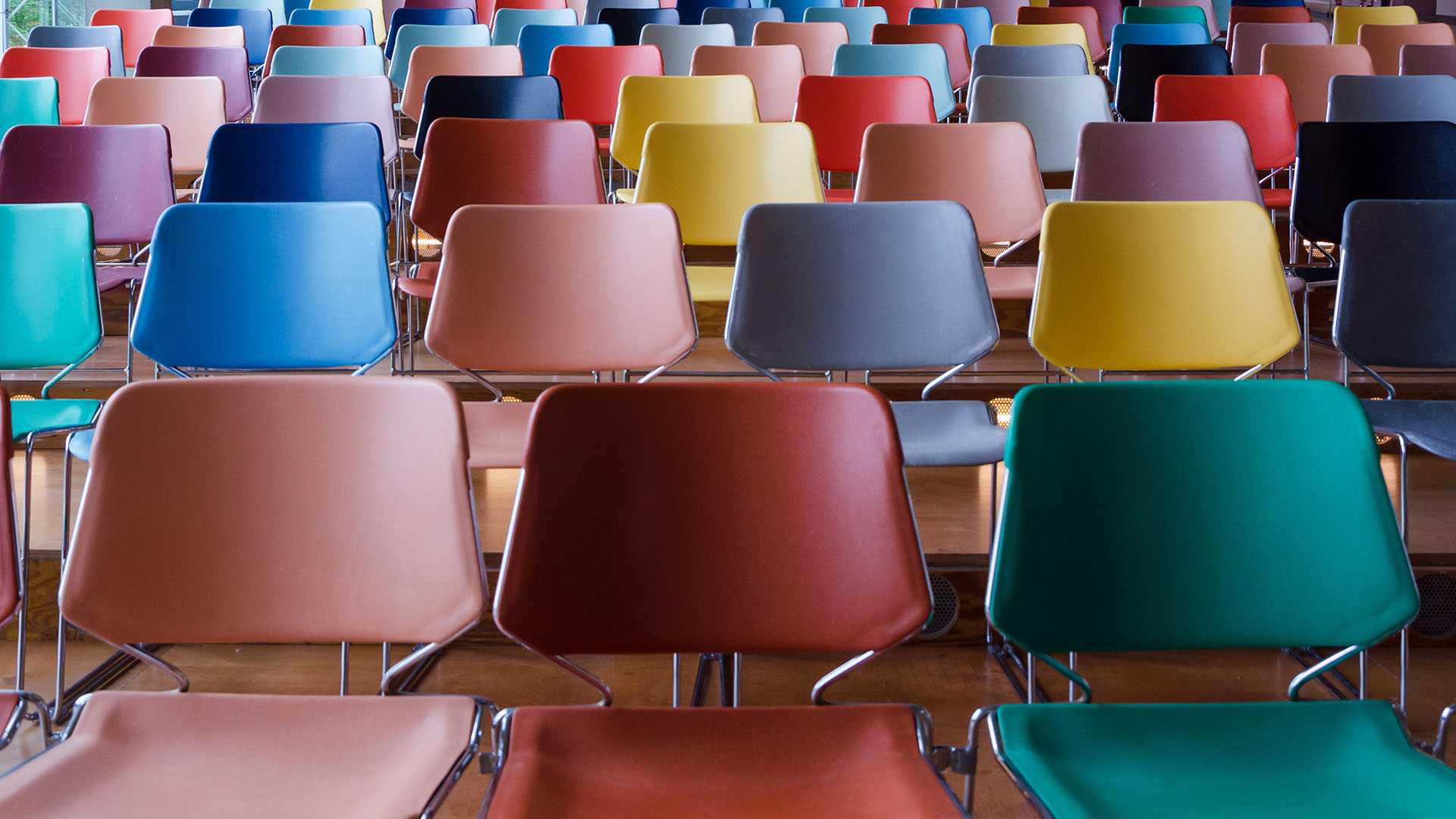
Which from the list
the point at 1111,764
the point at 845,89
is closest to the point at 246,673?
the point at 1111,764

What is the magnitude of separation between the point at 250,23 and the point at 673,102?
409 cm

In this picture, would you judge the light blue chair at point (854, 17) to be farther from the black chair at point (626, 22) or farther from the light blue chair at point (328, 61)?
the light blue chair at point (328, 61)

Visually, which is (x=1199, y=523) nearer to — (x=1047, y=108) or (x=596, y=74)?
(x=1047, y=108)

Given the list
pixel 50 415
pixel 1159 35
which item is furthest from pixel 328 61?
pixel 1159 35

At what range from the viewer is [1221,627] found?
1782mm

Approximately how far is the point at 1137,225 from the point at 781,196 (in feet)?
3.74

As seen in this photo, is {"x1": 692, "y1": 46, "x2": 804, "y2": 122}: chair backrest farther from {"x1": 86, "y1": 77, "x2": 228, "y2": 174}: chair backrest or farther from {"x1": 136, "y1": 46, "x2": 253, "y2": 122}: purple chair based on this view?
{"x1": 136, "y1": 46, "x2": 253, "y2": 122}: purple chair

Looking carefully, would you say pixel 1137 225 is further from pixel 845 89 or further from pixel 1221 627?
pixel 845 89

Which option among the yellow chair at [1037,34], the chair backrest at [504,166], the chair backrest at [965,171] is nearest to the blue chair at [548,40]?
the yellow chair at [1037,34]

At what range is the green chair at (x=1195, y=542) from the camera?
5.78ft

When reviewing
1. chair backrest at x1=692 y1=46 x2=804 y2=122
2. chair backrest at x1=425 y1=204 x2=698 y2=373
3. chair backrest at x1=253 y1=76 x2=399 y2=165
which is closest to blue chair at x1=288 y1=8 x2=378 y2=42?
chair backrest at x1=253 y1=76 x2=399 y2=165

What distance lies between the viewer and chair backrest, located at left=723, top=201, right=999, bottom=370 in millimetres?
2906

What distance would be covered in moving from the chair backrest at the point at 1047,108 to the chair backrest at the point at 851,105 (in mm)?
211

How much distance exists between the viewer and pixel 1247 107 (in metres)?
4.94
